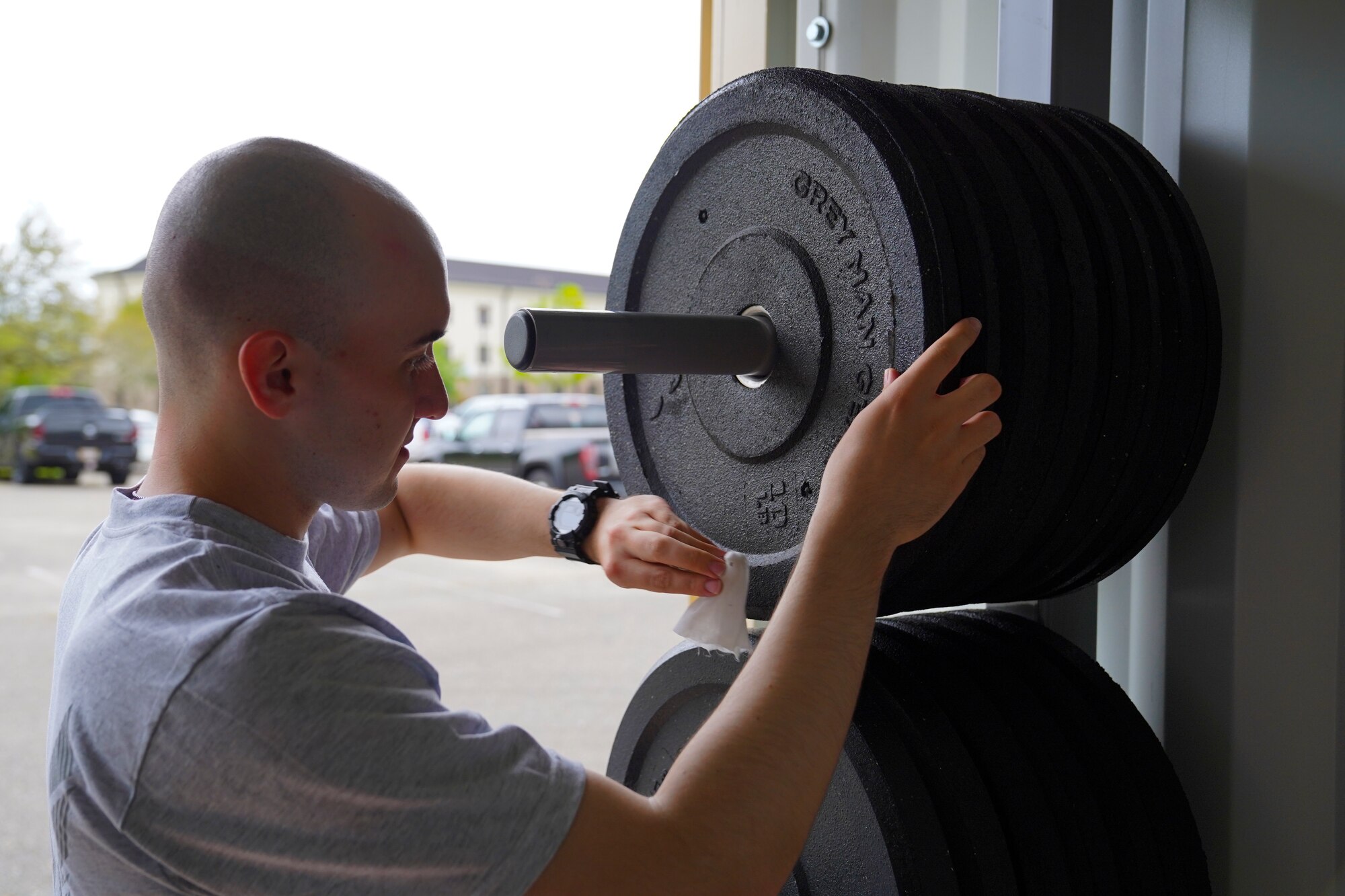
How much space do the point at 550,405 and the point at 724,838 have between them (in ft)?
23.9

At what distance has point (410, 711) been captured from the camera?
681 millimetres

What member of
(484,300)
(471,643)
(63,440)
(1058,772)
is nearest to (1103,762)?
(1058,772)

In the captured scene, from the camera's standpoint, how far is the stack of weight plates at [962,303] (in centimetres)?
85

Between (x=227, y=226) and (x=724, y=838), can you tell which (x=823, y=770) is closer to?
(x=724, y=838)

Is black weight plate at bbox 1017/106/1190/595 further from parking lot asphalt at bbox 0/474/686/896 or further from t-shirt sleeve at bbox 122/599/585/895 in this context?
parking lot asphalt at bbox 0/474/686/896

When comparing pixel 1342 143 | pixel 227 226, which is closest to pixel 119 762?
pixel 227 226

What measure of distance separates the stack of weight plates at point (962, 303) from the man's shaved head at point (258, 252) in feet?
1.21

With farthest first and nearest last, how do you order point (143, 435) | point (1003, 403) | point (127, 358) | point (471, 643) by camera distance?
point (127, 358), point (143, 435), point (471, 643), point (1003, 403)

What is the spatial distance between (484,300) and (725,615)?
11.9 meters

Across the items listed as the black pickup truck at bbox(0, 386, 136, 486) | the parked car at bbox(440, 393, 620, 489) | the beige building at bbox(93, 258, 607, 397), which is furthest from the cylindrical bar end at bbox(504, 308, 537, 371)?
the beige building at bbox(93, 258, 607, 397)

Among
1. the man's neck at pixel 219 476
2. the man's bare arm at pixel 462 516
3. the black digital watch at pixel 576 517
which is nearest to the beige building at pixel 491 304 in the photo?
the man's bare arm at pixel 462 516

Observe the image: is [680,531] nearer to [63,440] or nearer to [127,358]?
[63,440]

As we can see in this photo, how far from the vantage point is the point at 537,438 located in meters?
7.59

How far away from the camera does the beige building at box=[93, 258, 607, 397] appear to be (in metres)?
9.80
